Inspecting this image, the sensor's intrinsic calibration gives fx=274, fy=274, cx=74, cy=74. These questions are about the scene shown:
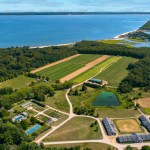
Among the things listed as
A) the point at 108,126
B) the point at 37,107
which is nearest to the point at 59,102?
the point at 37,107

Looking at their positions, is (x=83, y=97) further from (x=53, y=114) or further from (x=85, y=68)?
(x=85, y=68)

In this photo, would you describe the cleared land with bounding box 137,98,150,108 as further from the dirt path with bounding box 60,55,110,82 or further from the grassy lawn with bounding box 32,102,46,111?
the dirt path with bounding box 60,55,110,82

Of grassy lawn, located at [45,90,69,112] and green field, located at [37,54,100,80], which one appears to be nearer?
grassy lawn, located at [45,90,69,112]

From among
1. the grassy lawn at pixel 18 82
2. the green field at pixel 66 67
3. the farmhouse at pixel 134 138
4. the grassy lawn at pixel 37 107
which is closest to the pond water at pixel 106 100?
the grassy lawn at pixel 37 107

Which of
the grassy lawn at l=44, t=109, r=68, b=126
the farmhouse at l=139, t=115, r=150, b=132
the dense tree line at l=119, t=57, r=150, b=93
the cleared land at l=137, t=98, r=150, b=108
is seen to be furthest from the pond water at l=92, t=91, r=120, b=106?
the grassy lawn at l=44, t=109, r=68, b=126

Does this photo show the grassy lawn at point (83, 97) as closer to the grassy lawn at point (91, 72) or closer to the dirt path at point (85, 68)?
the grassy lawn at point (91, 72)

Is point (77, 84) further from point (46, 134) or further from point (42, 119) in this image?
point (46, 134)
